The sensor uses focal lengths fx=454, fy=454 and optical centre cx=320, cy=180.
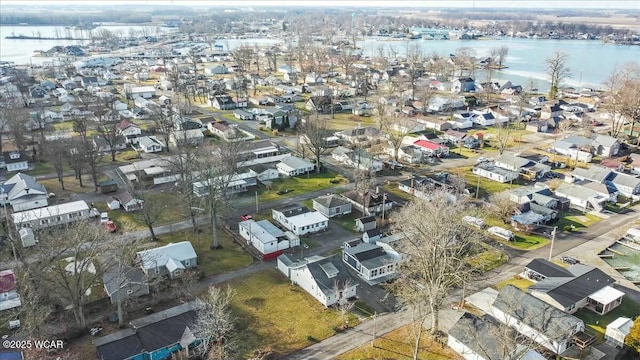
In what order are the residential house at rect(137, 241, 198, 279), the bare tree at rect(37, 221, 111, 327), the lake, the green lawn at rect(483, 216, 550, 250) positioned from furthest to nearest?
the lake < the green lawn at rect(483, 216, 550, 250) < the residential house at rect(137, 241, 198, 279) < the bare tree at rect(37, 221, 111, 327)

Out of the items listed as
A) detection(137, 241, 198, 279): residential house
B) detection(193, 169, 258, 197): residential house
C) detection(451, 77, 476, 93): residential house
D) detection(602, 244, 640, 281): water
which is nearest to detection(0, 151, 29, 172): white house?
detection(193, 169, 258, 197): residential house

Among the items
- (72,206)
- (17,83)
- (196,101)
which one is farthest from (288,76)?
(72,206)

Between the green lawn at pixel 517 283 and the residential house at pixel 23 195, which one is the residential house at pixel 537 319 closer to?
the green lawn at pixel 517 283

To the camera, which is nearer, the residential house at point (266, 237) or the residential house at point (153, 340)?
the residential house at point (153, 340)

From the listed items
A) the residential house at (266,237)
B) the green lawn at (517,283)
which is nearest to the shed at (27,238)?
the residential house at (266,237)

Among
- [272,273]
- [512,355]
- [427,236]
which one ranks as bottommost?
[272,273]

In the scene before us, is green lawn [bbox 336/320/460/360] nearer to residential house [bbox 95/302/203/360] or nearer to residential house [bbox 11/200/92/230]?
residential house [bbox 95/302/203/360]

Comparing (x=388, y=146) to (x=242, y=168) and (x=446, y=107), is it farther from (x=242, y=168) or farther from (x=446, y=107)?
(x=446, y=107)
